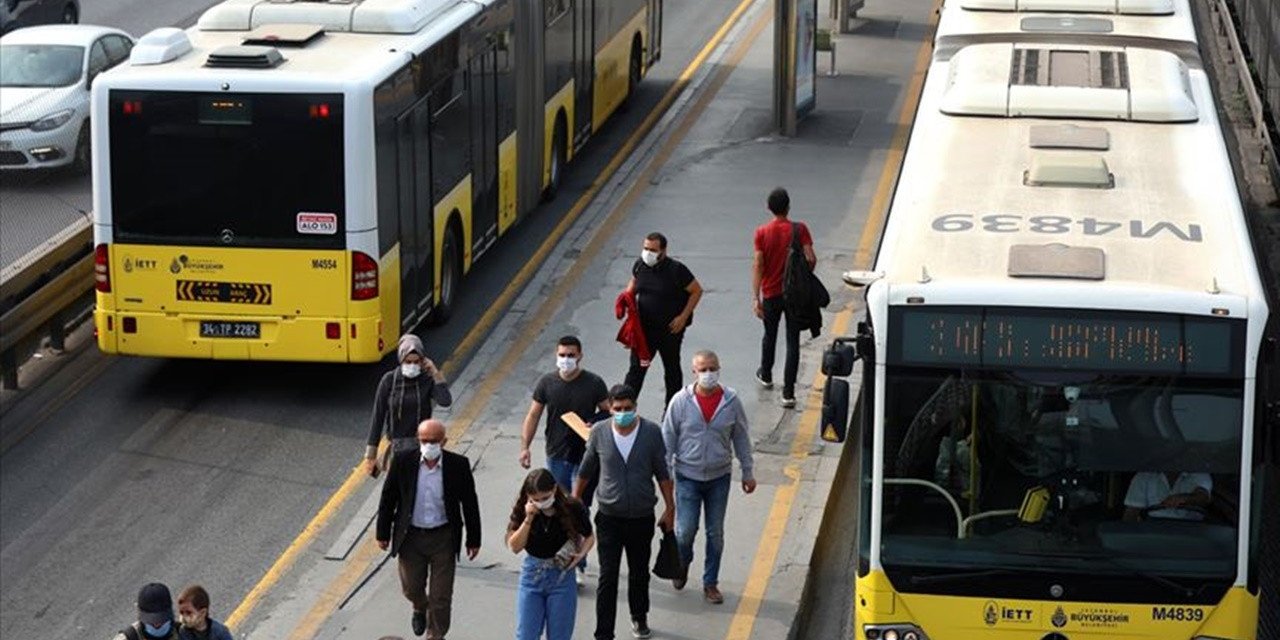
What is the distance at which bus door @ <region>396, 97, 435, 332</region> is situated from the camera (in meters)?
18.7

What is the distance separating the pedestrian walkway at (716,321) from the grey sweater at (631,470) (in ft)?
3.55

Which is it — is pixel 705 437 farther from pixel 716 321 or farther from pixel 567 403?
pixel 716 321

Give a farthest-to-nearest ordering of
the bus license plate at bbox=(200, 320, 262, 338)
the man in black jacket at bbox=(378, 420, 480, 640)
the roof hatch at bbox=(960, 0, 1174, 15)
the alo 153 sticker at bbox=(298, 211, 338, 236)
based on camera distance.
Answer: the roof hatch at bbox=(960, 0, 1174, 15)
the bus license plate at bbox=(200, 320, 262, 338)
the alo 153 sticker at bbox=(298, 211, 338, 236)
the man in black jacket at bbox=(378, 420, 480, 640)

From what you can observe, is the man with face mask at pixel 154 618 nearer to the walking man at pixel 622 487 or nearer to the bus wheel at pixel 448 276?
the walking man at pixel 622 487

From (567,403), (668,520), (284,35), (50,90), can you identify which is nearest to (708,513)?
(668,520)

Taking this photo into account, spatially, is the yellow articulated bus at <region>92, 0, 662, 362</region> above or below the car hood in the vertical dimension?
above

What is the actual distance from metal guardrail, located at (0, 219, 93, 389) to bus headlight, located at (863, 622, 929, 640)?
31.0ft

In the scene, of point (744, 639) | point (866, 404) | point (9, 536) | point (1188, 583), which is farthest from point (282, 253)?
point (1188, 583)

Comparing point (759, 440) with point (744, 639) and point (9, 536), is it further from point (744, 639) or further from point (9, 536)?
point (9, 536)

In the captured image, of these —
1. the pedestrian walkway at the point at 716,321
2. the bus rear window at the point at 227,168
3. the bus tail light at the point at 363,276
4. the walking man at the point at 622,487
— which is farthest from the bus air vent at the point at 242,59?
the walking man at the point at 622,487

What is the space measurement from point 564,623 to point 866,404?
2392 millimetres

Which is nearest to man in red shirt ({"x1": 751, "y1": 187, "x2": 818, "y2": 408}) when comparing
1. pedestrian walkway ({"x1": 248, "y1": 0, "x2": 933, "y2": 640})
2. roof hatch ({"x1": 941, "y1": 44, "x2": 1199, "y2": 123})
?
pedestrian walkway ({"x1": 248, "y1": 0, "x2": 933, "y2": 640})

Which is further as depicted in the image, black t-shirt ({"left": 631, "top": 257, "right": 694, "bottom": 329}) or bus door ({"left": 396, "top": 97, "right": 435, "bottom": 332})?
bus door ({"left": 396, "top": 97, "right": 435, "bottom": 332})

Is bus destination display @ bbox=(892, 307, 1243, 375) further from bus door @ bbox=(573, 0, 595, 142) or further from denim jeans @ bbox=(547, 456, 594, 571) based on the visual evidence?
bus door @ bbox=(573, 0, 595, 142)
